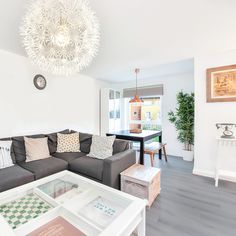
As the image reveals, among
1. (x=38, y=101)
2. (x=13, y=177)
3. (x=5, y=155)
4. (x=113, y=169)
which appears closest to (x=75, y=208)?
(x=113, y=169)

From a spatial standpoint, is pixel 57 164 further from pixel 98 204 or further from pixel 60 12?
pixel 60 12

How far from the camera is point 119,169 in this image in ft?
7.02

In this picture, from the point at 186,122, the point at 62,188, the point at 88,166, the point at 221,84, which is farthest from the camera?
the point at 186,122

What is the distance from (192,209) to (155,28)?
2380 mm

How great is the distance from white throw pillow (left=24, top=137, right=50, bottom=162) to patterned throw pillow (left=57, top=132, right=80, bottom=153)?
27cm

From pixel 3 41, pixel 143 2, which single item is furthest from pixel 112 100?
pixel 143 2

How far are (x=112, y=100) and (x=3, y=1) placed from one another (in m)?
3.63

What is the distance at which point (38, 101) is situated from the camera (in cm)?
311

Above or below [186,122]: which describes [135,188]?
below

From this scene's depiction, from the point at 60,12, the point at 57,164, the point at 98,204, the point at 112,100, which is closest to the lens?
the point at 60,12

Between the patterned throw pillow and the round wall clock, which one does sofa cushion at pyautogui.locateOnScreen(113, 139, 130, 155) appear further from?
the round wall clock

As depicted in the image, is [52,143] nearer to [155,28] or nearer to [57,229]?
[57,229]

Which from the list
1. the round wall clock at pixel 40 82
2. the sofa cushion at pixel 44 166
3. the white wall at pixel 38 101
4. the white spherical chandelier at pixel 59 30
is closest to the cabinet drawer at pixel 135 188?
the sofa cushion at pixel 44 166

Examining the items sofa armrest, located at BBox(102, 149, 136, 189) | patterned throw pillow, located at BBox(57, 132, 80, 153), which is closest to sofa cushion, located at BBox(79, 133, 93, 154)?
patterned throw pillow, located at BBox(57, 132, 80, 153)
